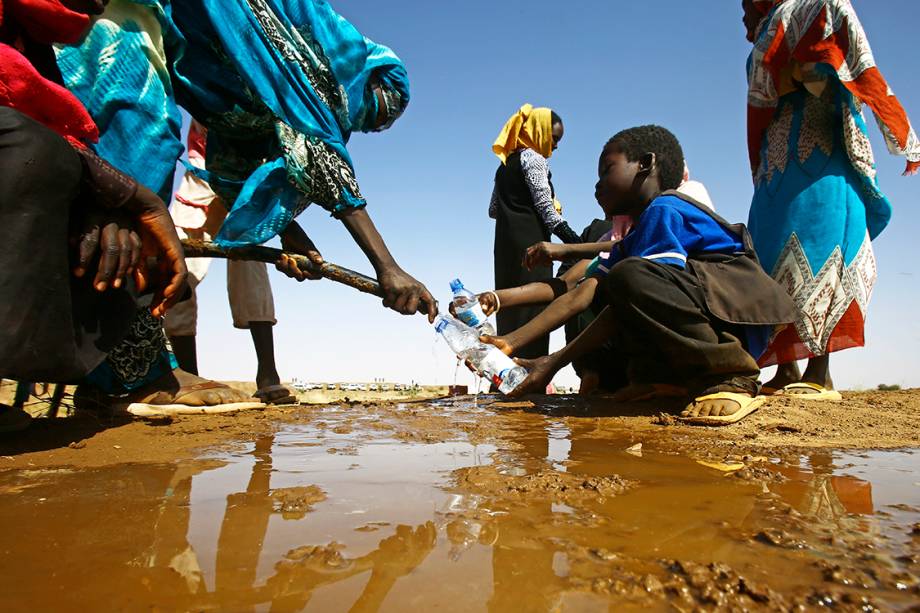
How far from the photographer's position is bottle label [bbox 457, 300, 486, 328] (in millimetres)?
3518

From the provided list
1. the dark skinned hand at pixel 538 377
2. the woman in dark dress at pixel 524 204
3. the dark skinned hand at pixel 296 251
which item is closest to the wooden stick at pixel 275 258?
the dark skinned hand at pixel 296 251

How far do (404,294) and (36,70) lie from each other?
1.74 metres

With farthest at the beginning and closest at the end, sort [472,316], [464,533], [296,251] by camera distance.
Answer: [472,316], [296,251], [464,533]

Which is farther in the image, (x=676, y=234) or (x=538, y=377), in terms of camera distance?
(x=538, y=377)

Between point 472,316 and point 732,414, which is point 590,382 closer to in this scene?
point 472,316

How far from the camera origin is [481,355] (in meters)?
3.46

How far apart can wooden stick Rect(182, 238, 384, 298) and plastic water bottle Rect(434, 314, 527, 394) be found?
1.67 ft

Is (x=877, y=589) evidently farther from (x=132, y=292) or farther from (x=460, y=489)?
(x=132, y=292)

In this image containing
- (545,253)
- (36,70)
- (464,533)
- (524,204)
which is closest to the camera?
(464,533)

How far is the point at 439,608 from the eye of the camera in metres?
0.69

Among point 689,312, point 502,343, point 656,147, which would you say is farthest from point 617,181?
point 502,343

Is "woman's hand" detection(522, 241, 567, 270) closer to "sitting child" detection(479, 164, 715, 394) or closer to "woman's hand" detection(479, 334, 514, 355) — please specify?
"sitting child" detection(479, 164, 715, 394)

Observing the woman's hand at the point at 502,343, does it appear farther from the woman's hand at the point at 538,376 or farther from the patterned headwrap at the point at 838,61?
the patterned headwrap at the point at 838,61

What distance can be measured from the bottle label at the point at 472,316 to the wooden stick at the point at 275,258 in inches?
26.0
